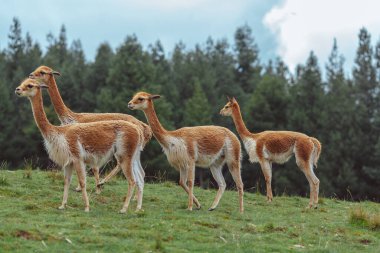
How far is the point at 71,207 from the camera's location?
1233 centimetres

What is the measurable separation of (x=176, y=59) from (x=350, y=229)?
6844 cm

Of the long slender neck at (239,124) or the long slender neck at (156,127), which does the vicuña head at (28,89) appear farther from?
the long slender neck at (239,124)

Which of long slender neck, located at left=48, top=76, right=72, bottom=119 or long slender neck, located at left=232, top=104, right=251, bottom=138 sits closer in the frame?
long slender neck, located at left=48, top=76, right=72, bottom=119

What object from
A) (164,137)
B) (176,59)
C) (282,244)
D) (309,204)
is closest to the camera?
(282,244)

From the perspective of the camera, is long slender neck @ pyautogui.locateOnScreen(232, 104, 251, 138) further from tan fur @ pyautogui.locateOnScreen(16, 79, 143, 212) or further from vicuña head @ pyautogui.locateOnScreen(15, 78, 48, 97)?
vicuña head @ pyautogui.locateOnScreen(15, 78, 48, 97)

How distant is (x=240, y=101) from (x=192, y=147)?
55.7m

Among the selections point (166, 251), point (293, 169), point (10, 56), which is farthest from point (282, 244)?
point (10, 56)

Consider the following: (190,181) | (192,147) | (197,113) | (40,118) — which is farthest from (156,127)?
(197,113)

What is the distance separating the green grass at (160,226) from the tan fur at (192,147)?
84 centimetres

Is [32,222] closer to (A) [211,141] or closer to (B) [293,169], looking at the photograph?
(A) [211,141]

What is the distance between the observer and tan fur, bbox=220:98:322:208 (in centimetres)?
1627

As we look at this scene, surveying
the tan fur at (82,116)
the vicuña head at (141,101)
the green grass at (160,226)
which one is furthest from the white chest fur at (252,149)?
the vicuña head at (141,101)

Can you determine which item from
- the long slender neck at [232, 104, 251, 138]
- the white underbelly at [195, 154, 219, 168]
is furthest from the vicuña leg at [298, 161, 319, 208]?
the white underbelly at [195, 154, 219, 168]

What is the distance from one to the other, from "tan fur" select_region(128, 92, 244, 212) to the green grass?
2.75ft
